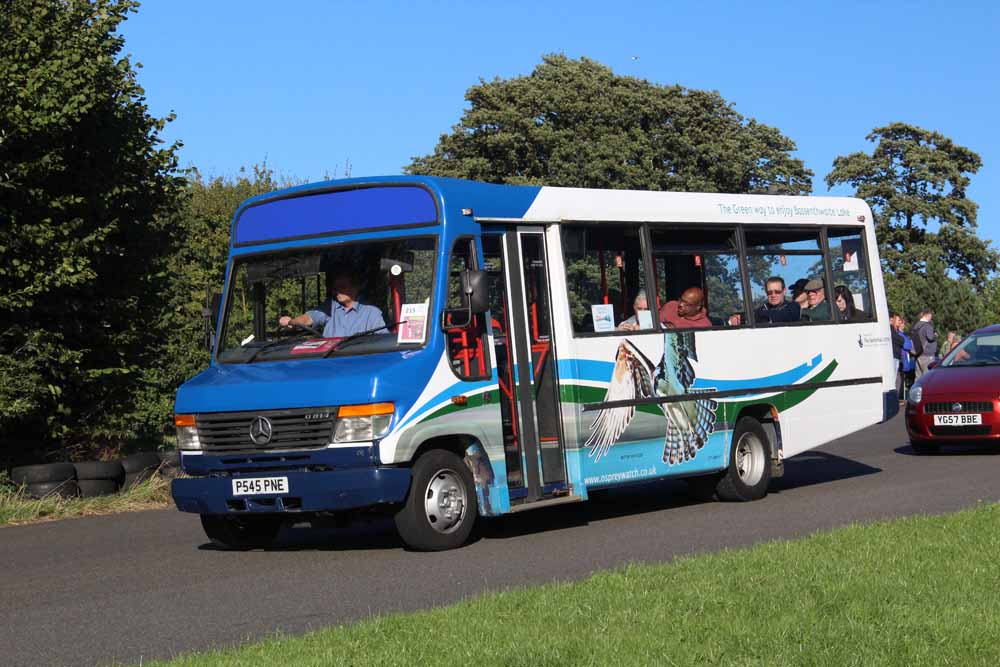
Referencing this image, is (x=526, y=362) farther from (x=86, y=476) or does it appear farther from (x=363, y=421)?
(x=86, y=476)

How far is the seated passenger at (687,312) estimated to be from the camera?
49.7 ft

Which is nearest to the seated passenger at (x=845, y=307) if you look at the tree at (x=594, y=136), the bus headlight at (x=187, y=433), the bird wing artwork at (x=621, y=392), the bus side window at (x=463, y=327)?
the bird wing artwork at (x=621, y=392)

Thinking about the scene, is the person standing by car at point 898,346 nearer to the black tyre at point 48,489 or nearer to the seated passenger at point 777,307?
the seated passenger at point 777,307

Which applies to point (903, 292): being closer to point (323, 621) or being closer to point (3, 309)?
point (3, 309)

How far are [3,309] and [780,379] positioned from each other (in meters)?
8.33

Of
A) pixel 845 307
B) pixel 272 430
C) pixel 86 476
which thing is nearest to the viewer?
pixel 272 430

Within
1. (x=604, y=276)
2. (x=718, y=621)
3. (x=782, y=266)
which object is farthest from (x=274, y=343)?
(x=782, y=266)

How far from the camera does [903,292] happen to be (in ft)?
199

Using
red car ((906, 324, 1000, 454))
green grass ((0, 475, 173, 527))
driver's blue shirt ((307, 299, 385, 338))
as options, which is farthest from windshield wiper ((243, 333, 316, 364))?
red car ((906, 324, 1000, 454))

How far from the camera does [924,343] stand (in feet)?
109

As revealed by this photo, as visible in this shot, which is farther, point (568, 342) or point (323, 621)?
point (568, 342)

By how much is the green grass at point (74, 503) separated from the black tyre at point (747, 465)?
614 centimetres

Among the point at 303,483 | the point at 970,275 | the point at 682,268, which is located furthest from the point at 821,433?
the point at 970,275

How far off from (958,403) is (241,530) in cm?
1089
